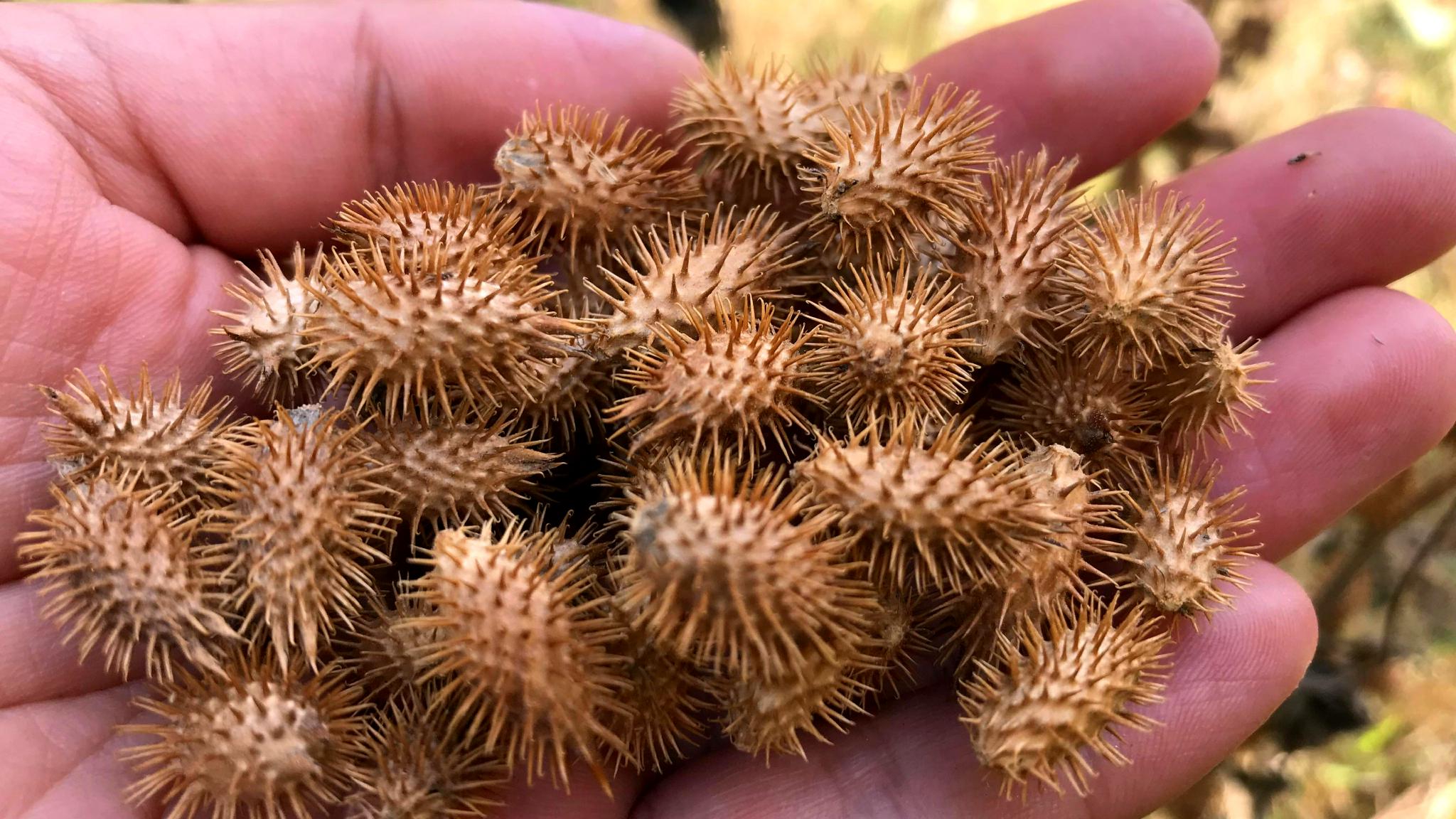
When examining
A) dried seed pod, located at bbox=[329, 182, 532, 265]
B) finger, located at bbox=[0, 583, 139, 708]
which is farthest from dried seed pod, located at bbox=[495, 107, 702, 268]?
finger, located at bbox=[0, 583, 139, 708]

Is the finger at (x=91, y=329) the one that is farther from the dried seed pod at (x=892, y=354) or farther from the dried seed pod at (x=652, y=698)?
the dried seed pod at (x=892, y=354)

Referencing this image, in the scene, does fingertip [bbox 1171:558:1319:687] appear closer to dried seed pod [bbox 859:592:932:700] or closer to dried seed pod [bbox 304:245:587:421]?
dried seed pod [bbox 859:592:932:700]

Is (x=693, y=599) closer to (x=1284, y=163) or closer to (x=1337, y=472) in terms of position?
(x=1337, y=472)

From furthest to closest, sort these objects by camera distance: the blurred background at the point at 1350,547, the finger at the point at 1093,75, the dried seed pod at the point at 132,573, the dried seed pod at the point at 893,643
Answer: the blurred background at the point at 1350,547, the finger at the point at 1093,75, the dried seed pod at the point at 893,643, the dried seed pod at the point at 132,573

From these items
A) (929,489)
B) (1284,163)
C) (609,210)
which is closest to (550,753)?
(929,489)

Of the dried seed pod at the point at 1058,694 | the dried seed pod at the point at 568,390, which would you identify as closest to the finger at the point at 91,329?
the dried seed pod at the point at 568,390

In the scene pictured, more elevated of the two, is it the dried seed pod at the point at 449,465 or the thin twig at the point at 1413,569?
the dried seed pod at the point at 449,465
